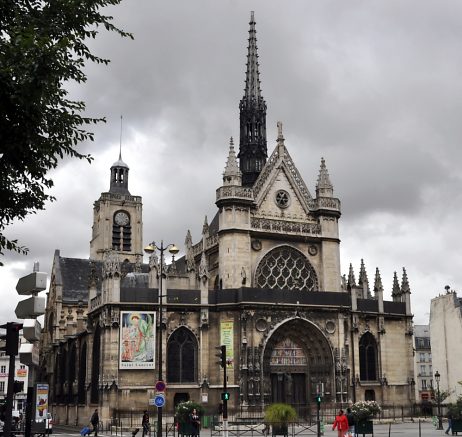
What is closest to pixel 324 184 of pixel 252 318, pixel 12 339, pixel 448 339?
pixel 252 318

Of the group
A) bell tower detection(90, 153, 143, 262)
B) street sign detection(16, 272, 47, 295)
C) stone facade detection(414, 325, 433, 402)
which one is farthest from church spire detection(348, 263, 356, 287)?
street sign detection(16, 272, 47, 295)

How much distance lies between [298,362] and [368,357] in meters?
6.44

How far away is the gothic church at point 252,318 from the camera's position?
43.8 meters

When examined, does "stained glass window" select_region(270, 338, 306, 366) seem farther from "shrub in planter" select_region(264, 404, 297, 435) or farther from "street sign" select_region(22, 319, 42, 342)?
"street sign" select_region(22, 319, 42, 342)

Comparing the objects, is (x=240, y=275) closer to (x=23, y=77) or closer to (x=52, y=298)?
(x=52, y=298)

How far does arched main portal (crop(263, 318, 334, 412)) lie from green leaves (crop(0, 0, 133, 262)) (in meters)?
36.1

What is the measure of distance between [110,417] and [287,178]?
2282 centimetres

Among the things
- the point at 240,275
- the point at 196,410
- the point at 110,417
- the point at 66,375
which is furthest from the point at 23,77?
the point at 66,375

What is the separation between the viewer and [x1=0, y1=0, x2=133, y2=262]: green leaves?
33.1ft

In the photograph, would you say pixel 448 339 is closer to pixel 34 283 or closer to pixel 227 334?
pixel 227 334

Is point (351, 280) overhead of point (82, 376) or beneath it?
overhead

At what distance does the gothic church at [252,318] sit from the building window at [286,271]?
0.28ft

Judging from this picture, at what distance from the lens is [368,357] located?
167ft

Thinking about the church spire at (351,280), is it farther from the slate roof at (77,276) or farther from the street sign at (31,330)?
the street sign at (31,330)
